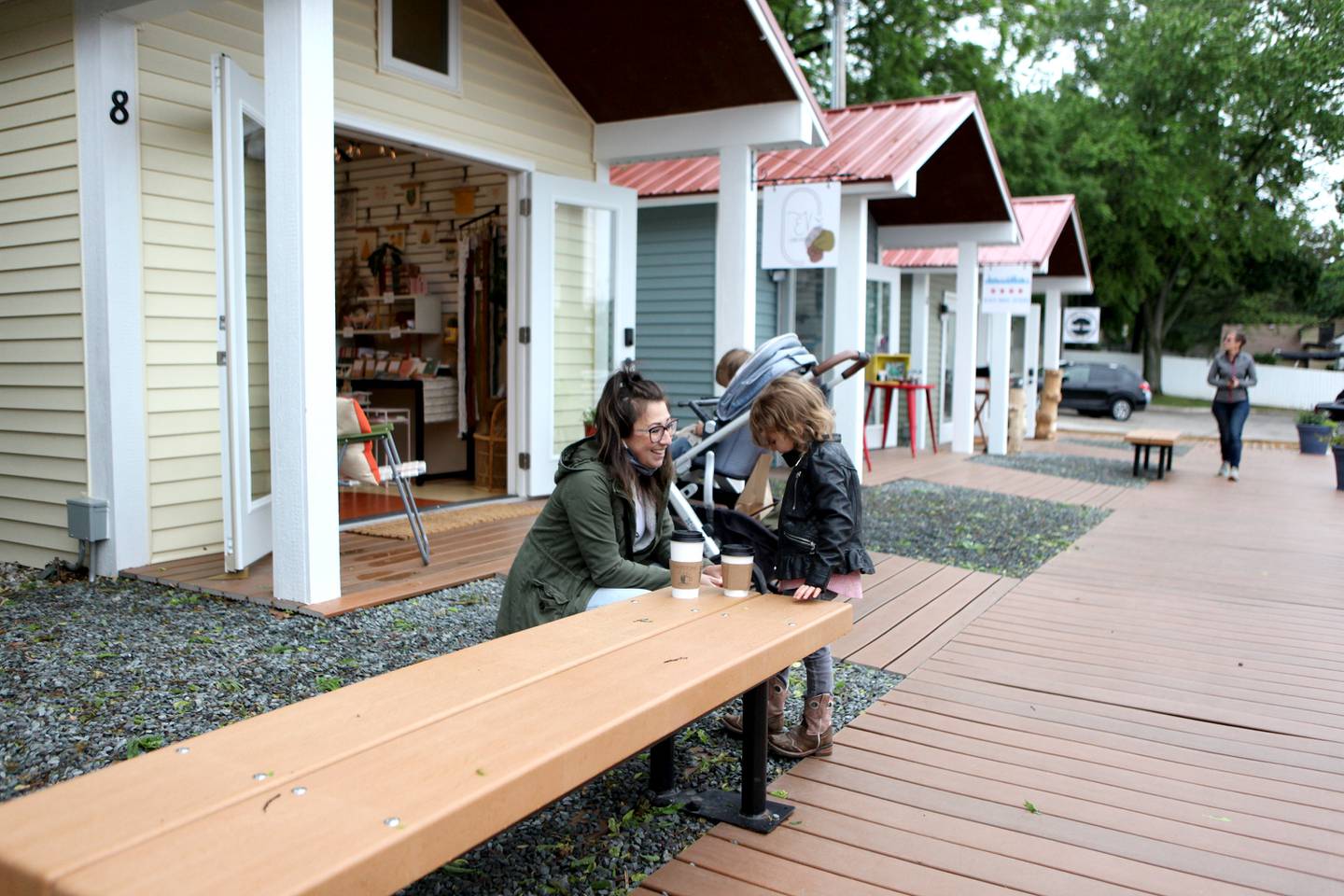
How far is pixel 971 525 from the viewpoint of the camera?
25.3ft

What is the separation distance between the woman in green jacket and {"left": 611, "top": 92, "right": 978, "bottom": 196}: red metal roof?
5.81 metres

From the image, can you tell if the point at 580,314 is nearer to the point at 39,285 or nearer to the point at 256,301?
the point at 256,301

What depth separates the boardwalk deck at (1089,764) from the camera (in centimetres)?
259

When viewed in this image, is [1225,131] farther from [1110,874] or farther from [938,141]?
[1110,874]

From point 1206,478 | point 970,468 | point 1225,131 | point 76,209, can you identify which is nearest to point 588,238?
point 76,209

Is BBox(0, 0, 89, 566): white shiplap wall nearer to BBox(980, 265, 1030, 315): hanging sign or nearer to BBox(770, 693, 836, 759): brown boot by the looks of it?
BBox(770, 693, 836, 759): brown boot

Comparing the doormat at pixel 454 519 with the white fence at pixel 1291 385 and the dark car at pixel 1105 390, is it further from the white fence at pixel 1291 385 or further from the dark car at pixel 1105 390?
the white fence at pixel 1291 385

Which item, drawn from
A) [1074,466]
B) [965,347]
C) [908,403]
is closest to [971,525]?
[1074,466]

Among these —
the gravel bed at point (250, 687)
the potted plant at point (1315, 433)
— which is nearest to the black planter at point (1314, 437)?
the potted plant at point (1315, 433)

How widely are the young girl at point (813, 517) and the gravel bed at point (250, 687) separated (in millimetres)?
221

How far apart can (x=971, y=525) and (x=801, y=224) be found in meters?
2.66

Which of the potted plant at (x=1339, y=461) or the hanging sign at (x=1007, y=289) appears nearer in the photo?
the potted plant at (x=1339, y=461)

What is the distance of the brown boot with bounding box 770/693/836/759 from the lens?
3.29 m

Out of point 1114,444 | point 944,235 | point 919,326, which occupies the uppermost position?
point 944,235
